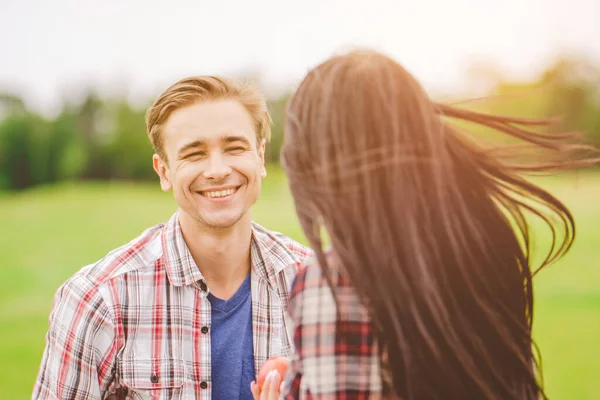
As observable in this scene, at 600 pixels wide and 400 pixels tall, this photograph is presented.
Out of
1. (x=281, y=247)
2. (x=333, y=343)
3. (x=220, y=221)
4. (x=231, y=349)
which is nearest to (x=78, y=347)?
(x=231, y=349)

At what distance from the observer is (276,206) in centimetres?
3198

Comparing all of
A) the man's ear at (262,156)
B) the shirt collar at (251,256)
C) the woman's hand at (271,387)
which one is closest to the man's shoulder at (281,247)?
the shirt collar at (251,256)

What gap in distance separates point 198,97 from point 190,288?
30.3 inches

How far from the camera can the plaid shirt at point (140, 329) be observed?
2.40 m

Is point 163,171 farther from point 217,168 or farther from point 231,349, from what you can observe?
point 231,349

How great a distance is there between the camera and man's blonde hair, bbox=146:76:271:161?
2.67m

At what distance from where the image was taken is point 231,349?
2.58 m

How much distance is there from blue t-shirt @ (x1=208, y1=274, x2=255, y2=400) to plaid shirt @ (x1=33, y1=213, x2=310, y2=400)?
3cm

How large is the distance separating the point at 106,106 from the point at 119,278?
35.1 m

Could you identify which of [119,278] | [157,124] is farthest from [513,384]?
[157,124]

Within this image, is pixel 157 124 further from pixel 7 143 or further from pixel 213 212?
pixel 7 143

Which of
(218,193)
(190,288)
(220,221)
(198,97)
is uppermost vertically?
(198,97)

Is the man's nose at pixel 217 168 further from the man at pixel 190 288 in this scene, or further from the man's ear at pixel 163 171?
the man's ear at pixel 163 171

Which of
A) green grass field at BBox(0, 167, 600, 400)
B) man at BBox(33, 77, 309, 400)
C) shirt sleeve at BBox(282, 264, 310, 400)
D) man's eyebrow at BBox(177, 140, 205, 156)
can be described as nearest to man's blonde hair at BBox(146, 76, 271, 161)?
man at BBox(33, 77, 309, 400)
